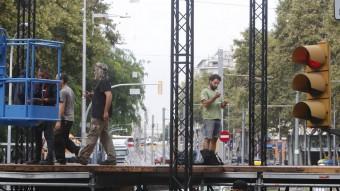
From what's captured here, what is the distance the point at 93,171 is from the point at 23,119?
1502 mm

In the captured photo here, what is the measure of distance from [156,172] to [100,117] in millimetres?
1674

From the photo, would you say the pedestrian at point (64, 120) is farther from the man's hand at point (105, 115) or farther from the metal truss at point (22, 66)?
the metal truss at point (22, 66)

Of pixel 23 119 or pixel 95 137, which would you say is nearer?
pixel 23 119

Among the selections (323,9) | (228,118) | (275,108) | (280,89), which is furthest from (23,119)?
(228,118)

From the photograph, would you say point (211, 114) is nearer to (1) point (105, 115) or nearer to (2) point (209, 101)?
(2) point (209, 101)

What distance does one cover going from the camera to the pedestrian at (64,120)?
17.2 metres

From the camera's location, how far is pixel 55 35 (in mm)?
45688

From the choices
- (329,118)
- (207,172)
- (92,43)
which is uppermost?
(92,43)

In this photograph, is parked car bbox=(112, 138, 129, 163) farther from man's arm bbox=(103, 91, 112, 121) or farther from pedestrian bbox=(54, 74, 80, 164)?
man's arm bbox=(103, 91, 112, 121)

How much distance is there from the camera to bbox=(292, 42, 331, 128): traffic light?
10594mm

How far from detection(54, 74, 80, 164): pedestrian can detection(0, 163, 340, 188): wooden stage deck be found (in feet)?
6.33

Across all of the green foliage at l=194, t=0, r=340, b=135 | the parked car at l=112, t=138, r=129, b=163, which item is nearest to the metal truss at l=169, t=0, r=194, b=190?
the green foliage at l=194, t=0, r=340, b=135

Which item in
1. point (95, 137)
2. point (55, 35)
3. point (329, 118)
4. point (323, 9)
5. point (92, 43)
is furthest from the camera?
point (323, 9)

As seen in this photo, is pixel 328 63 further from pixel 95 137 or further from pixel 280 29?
pixel 280 29
